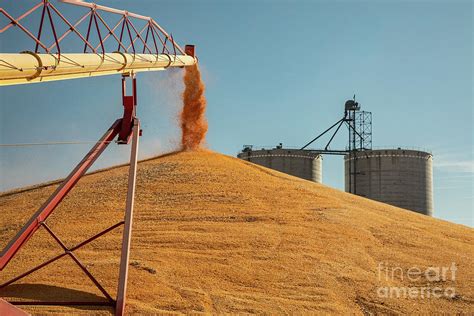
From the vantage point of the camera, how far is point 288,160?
51219mm

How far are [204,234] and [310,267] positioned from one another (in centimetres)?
481

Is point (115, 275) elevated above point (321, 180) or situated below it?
below

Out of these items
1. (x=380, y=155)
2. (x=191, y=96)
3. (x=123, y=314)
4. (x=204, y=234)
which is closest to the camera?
(x=123, y=314)

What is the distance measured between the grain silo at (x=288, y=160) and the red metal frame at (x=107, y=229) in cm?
3354

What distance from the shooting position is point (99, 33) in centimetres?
1605

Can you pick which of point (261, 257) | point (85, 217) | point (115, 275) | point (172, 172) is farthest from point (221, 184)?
point (115, 275)

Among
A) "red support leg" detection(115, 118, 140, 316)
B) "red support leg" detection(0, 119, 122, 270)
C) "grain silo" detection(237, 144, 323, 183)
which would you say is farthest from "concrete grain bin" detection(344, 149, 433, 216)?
"red support leg" detection(0, 119, 122, 270)

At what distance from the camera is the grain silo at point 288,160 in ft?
167

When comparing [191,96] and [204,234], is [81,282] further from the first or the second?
[191,96]

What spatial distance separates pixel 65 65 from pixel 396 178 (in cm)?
3956

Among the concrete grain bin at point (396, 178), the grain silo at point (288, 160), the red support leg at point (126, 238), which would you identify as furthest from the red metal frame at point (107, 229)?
the concrete grain bin at point (396, 178)

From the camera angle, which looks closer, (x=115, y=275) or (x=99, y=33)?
(x=99, y=33)

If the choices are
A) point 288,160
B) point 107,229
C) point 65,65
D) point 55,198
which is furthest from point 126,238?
point 288,160

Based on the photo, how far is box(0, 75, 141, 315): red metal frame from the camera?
13.9 meters
